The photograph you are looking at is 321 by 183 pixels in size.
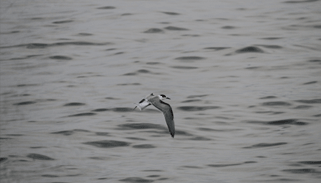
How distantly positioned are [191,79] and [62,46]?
4750 millimetres

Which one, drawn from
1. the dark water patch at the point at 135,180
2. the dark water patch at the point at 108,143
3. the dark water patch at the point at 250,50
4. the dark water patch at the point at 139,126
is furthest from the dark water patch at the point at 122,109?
the dark water patch at the point at 250,50

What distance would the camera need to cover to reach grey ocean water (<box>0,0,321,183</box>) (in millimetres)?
9539

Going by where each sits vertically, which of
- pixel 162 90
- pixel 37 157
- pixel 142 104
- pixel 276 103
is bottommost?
pixel 37 157

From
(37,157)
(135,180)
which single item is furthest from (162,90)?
(135,180)

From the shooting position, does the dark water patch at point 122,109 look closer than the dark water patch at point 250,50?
Yes

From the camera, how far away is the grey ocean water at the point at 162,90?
376 inches

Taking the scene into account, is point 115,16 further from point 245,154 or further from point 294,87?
point 245,154

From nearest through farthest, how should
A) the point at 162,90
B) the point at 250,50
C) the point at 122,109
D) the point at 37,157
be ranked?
1. the point at 37,157
2. the point at 122,109
3. the point at 162,90
4. the point at 250,50

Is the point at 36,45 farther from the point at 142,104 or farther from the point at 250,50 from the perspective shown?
the point at 142,104

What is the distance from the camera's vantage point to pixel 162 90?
1248 centimetres

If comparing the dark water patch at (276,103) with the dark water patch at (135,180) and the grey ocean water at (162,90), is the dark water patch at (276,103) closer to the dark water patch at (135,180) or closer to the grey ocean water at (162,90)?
the grey ocean water at (162,90)

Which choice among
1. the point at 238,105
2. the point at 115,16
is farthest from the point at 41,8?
the point at 238,105

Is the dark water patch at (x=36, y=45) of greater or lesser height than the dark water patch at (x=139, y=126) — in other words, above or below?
above

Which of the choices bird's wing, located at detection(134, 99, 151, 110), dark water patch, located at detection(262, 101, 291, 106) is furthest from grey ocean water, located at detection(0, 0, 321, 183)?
bird's wing, located at detection(134, 99, 151, 110)
